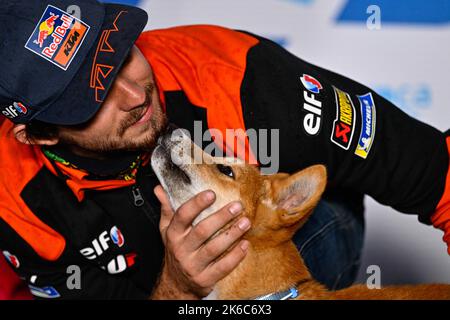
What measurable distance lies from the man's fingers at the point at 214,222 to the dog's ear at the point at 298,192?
130 mm

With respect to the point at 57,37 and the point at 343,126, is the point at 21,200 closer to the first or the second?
the point at 57,37

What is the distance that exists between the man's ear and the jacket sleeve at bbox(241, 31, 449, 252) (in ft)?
1.97

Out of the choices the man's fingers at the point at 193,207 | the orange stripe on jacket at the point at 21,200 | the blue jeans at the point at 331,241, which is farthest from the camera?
the blue jeans at the point at 331,241

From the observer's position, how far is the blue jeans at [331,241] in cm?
251

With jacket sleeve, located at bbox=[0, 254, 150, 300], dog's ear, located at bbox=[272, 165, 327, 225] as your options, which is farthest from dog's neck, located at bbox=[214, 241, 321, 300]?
jacket sleeve, located at bbox=[0, 254, 150, 300]

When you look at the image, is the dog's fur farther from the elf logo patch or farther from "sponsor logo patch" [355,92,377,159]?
the elf logo patch

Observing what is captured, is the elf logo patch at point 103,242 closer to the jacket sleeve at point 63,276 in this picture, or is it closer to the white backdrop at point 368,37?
the jacket sleeve at point 63,276

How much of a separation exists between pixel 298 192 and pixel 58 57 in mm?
779

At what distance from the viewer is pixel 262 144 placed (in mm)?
2088

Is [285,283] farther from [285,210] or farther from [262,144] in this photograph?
[262,144]

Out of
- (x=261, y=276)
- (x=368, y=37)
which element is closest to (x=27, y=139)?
(x=261, y=276)

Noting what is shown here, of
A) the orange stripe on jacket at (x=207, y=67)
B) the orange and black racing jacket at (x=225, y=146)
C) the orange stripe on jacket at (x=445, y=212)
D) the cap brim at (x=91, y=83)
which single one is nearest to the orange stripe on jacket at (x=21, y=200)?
the orange and black racing jacket at (x=225, y=146)

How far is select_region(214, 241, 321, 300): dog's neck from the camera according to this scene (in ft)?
6.33
